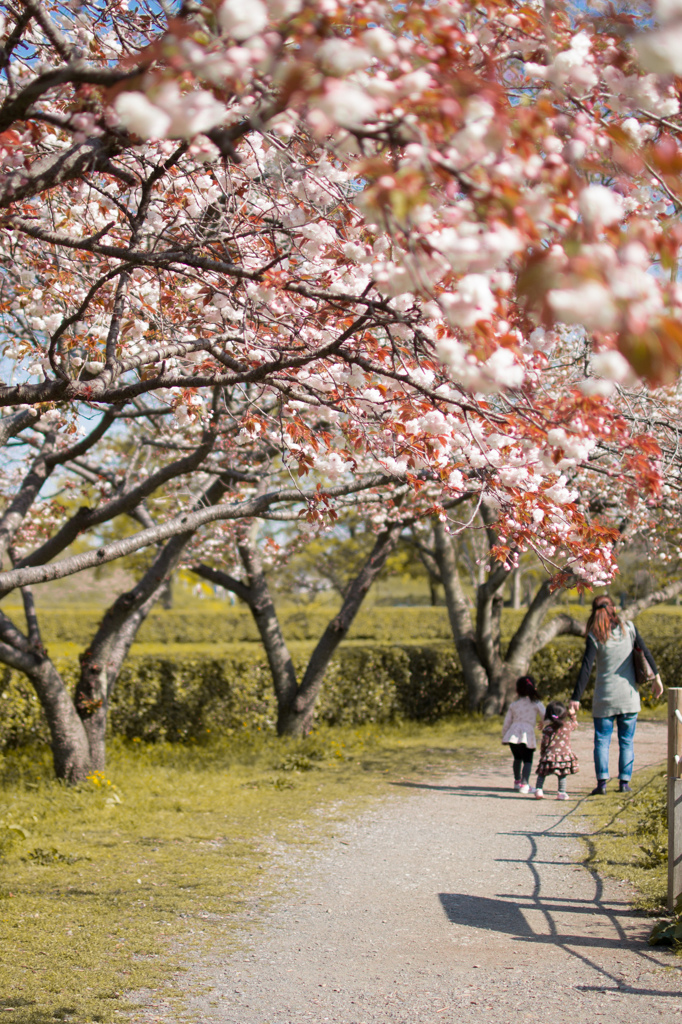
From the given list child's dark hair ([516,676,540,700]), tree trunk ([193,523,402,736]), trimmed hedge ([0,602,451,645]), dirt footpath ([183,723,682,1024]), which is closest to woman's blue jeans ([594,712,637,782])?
child's dark hair ([516,676,540,700])

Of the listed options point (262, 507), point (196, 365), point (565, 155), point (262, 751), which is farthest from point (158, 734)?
point (565, 155)

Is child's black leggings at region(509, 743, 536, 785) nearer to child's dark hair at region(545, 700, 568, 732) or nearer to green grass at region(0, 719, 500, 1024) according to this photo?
child's dark hair at region(545, 700, 568, 732)

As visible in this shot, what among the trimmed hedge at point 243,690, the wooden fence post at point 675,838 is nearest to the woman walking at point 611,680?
the wooden fence post at point 675,838

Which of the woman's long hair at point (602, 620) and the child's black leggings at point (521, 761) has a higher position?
the woman's long hair at point (602, 620)

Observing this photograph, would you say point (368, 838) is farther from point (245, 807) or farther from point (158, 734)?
point (158, 734)

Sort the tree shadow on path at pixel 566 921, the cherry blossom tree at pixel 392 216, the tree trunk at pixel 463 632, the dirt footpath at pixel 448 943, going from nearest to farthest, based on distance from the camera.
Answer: the cherry blossom tree at pixel 392 216 < the dirt footpath at pixel 448 943 < the tree shadow on path at pixel 566 921 < the tree trunk at pixel 463 632

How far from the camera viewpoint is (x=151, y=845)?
559cm

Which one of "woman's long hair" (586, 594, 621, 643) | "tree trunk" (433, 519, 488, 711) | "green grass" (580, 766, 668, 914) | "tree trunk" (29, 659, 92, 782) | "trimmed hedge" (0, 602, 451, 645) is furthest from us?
"trimmed hedge" (0, 602, 451, 645)

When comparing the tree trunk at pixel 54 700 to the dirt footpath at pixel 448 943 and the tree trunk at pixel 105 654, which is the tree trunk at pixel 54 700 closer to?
the tree trunk at pixel 105 654

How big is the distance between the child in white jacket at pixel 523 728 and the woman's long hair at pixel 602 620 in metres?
0.81

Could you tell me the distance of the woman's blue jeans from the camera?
21.6 feet

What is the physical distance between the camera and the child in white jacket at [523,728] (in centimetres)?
698

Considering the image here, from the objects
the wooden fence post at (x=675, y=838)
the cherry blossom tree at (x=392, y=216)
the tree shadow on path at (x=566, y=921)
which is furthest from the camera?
the wooden fence post at (x=675, y=838)

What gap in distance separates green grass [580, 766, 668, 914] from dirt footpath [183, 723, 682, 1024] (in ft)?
0.36
